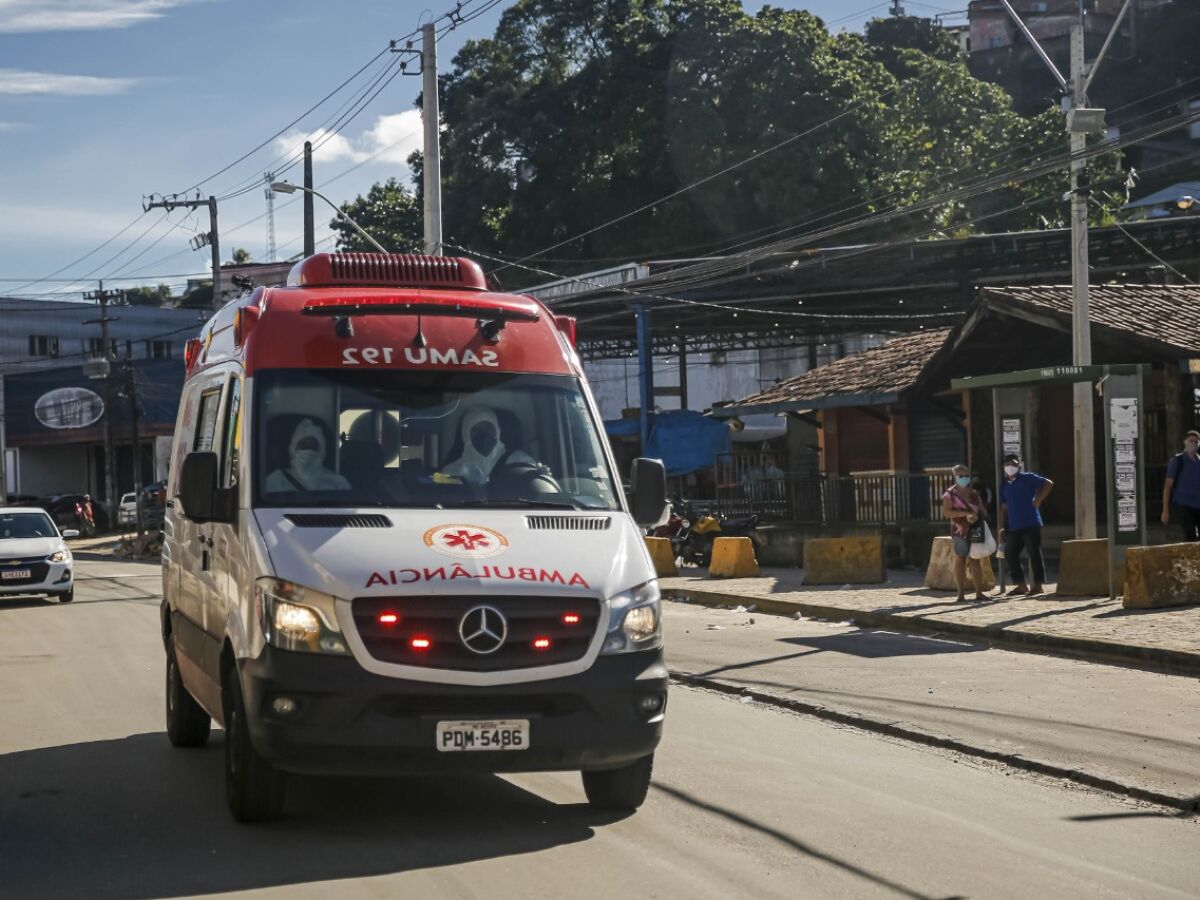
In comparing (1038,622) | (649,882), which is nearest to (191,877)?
(649,882)

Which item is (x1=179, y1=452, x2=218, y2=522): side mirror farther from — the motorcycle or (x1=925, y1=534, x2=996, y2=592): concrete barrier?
the motorcycle

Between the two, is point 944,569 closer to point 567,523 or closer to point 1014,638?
point 1014,638

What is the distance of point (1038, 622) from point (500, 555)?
10.9 meters

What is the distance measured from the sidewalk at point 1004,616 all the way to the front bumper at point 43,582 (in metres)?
9.40

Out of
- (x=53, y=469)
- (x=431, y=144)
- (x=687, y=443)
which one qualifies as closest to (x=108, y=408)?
(x=53, y=469)

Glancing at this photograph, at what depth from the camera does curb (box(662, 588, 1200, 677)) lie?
14.0 metres

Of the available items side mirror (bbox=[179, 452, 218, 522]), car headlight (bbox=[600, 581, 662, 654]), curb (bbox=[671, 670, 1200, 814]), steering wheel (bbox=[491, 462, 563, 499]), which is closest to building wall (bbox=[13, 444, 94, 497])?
curb (bbox=[671, 670, 1200, 814])

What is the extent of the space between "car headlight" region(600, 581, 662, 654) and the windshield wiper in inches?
29.5

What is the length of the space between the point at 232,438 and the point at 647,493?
2.18 m

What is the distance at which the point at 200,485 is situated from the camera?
791 centimetres

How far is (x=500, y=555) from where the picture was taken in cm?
720

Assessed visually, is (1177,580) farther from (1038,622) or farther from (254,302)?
(254,302)

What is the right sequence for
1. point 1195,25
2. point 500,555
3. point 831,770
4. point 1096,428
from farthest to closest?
point 1195,25 < point 1096,428 < point 831,770 < point 500,555

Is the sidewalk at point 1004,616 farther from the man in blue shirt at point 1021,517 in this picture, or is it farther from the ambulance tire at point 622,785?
the ambulance tire at point 622,785
